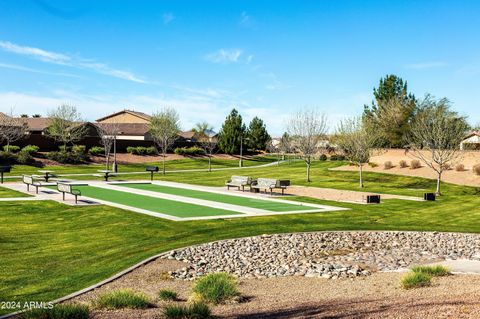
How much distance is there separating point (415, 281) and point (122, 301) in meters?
6.34

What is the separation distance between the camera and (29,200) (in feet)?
83.6

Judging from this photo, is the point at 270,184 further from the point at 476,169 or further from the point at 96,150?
the point at 96,150

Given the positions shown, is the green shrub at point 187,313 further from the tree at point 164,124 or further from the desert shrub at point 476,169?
the tree at point 164,124

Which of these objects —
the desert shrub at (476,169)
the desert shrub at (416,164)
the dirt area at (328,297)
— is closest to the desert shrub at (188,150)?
the desert shrub at (416,164)

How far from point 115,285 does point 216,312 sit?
3652 mm

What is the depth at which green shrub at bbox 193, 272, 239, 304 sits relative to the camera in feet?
33.5

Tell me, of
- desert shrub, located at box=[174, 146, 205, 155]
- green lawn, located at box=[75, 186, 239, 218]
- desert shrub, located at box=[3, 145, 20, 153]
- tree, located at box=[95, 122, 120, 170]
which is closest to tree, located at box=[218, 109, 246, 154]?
desert shrub, located at box=[174, 146, 205, 155]

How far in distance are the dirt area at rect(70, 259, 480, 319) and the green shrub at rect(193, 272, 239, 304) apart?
1.20ft

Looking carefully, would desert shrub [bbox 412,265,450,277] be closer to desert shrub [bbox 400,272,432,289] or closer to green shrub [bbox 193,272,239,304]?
desert shrub [bbox 400,272,432,289]

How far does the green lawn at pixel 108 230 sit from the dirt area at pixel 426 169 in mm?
13253

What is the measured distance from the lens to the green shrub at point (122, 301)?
9555 mm

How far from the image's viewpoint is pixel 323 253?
1578 centimetres

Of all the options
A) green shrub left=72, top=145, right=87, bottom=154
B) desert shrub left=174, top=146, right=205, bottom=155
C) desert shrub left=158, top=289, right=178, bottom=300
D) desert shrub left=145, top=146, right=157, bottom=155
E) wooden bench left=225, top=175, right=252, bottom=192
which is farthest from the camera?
desert shrub left=174, top=146, right=205, bottom=155

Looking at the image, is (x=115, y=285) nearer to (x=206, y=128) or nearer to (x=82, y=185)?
(x=82, y=185)
